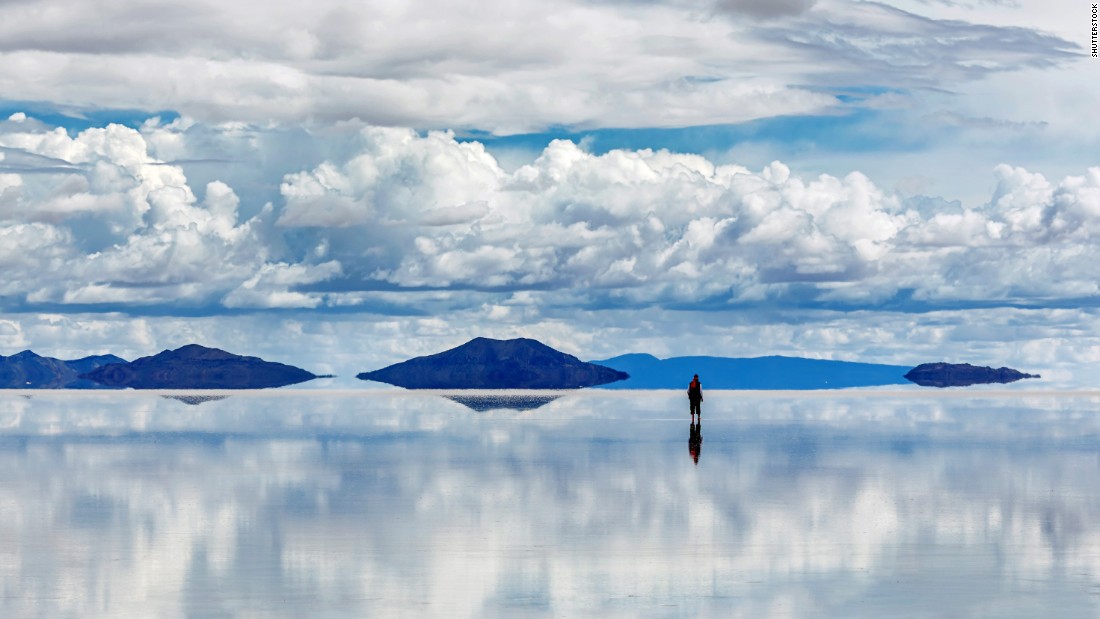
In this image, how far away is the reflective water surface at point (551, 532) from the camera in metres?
23.8

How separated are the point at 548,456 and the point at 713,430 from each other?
2849 centimetres

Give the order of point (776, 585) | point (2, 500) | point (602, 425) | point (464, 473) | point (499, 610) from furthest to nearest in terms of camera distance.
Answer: point (602, 425) < point (464, 473) < point (2, 500) < point (776, 585) < point (499, 610)

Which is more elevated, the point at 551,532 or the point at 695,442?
the point at 695,442

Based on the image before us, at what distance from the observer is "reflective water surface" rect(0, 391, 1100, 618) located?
78.2 feet

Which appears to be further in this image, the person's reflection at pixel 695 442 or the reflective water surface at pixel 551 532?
the person's reflection at pixel 695 442

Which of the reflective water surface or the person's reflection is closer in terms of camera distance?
the reflective water surface

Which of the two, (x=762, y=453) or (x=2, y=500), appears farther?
(x=762, y=453)

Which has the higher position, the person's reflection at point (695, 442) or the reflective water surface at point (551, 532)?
the person's reflection at point (695, 442)

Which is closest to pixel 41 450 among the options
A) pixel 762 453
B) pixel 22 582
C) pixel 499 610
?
pixel 762 453

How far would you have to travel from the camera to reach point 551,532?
105 feet

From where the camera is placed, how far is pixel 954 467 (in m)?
50.5

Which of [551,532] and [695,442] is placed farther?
[695,442]

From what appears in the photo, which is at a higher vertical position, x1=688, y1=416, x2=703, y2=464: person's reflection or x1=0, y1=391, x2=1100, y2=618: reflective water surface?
x1=688, y1=416, x2=703, y2=464: person's reflection

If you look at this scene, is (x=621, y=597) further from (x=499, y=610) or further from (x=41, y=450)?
(x=41, y=450)
